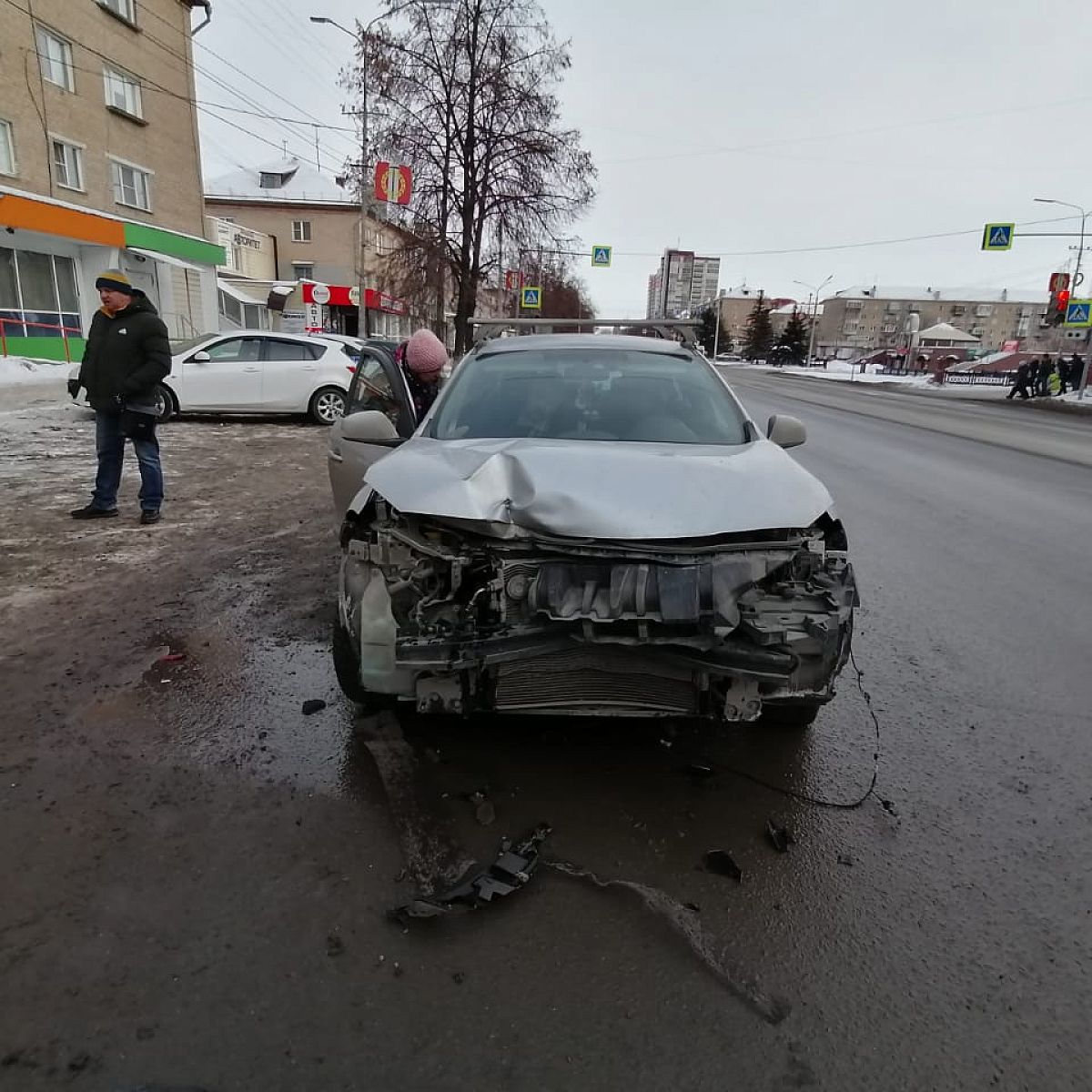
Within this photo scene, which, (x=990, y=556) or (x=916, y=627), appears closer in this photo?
(x=916, y=627)

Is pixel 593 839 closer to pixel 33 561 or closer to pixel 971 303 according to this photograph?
pixel 33 561

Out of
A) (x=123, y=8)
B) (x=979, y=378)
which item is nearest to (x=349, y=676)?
(x=123, y=8)

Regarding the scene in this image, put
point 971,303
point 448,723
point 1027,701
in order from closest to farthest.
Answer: point 448,723 < point 1027,701 < point 971,303

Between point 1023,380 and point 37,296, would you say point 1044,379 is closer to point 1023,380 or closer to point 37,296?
point 1023,380

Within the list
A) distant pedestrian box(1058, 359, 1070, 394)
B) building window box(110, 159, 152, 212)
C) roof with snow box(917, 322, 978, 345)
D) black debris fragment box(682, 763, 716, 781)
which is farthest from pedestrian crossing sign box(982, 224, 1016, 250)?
roof with snow box(917, 322, 978, 345)

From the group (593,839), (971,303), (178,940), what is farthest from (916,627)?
(971,303)

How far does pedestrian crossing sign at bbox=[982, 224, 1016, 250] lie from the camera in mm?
28312

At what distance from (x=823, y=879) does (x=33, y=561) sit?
215 inches

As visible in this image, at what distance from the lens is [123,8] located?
79.0 ft

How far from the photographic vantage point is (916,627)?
466 centimetres

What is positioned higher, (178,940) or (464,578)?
(464,578)

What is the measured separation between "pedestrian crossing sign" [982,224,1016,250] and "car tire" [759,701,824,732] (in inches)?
1232

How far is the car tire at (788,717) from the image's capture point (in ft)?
10.6

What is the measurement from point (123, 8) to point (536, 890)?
30.9 meters
